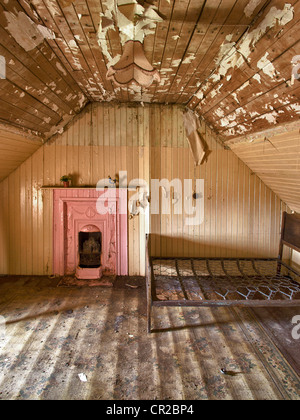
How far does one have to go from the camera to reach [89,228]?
4.37 metres

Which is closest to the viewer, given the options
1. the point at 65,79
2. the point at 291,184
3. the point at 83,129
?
the point at 65,79

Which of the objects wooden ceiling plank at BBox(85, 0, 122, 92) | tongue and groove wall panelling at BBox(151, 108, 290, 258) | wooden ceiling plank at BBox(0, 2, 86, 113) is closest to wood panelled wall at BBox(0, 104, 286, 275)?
tongue and groove wall panelling at BBox(151, 108, 290, 258)

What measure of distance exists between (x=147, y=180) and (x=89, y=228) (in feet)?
4.14

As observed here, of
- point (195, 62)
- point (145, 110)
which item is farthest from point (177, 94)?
point (195, 62)

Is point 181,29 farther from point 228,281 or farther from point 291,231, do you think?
point 228,281

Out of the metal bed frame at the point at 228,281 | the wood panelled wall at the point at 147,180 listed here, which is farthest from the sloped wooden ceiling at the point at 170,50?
the metal bed frame at the point at 228,281

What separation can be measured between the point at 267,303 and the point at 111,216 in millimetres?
2656

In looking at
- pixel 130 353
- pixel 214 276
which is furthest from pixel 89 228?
pixel 130 353

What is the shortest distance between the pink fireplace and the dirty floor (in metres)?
0.74

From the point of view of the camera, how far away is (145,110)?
430cm
